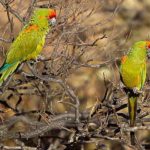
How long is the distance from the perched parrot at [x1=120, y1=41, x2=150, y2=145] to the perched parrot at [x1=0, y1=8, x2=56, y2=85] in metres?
1.23

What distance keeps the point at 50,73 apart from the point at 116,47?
6.18 feet

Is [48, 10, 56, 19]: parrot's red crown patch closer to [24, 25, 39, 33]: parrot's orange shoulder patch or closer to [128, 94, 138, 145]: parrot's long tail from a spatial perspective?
[24, 25, 39, 33]: parrot's orange shoulder patch

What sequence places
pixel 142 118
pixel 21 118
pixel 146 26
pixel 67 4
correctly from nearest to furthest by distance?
pixel 21 118
pixel 142 118
pixel 67 4
pixel 146 26

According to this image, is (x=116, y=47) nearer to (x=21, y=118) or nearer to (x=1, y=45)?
(x=1, y=45)

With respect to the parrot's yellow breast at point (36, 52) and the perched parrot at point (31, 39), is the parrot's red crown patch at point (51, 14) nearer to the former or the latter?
the perched parrot at point (31, 39)

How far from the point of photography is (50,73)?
271 inches

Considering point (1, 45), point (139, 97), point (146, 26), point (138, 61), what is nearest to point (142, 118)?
point (139, 97)

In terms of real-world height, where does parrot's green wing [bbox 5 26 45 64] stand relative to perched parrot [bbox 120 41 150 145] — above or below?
above

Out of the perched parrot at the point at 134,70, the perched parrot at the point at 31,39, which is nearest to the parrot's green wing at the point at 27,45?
the perched parrot at the point at 31,39

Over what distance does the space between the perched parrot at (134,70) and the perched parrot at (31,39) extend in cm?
123

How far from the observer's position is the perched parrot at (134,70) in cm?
658

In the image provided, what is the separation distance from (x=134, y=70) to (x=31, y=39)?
156 cm

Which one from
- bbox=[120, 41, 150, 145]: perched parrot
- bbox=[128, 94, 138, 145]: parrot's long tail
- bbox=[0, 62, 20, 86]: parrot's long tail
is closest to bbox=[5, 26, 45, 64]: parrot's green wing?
bbox=[0, 62, 20, 86]: parrot's long tail

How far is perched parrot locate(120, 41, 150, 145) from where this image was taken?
6578mm
